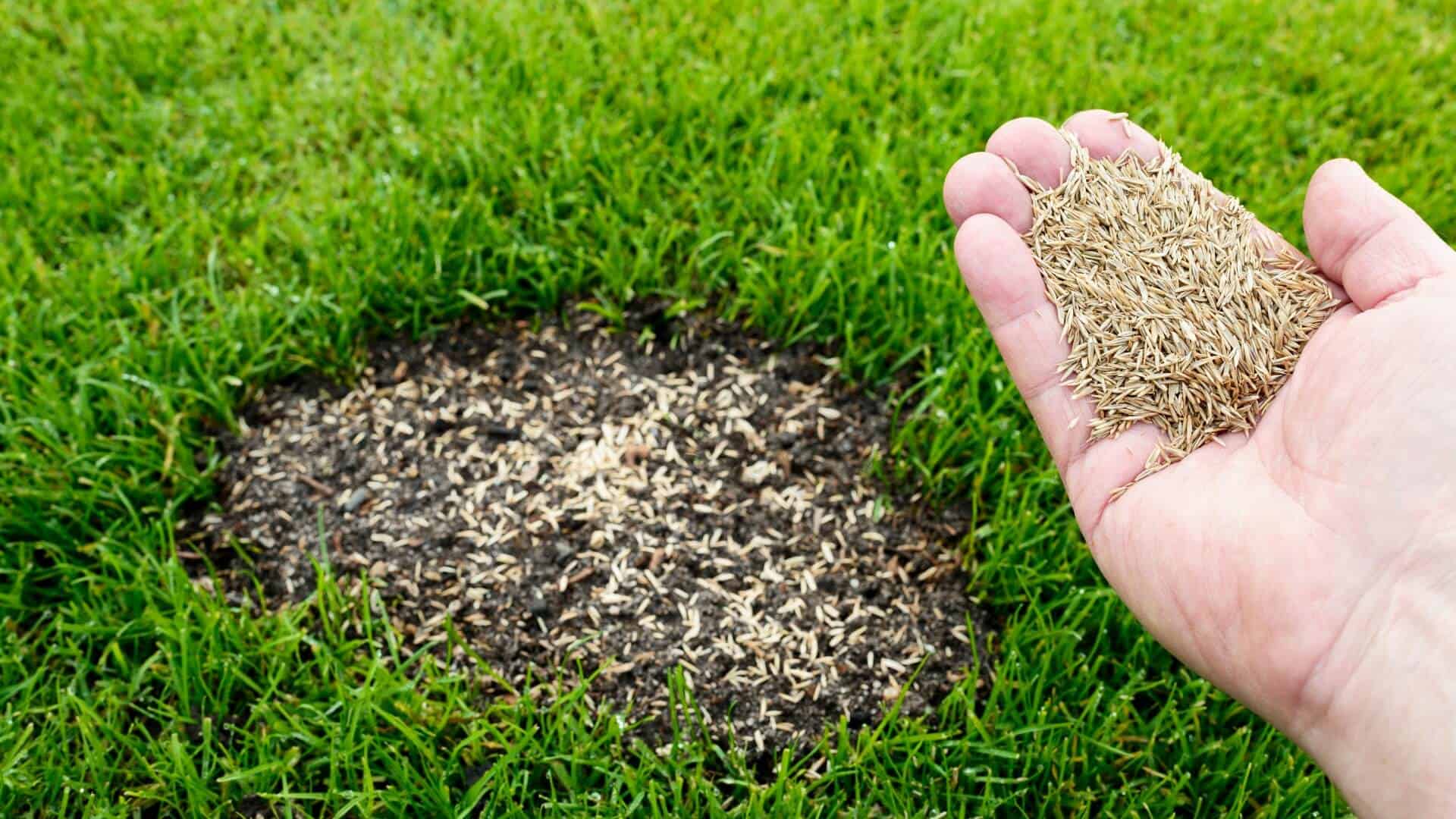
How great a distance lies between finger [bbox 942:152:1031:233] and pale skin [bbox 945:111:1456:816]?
0.17 metres

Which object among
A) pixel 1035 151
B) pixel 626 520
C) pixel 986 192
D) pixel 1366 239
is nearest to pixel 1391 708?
pixel 1366 239

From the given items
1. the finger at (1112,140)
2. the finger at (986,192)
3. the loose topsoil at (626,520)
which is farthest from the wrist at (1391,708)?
the finger at (1112,140)

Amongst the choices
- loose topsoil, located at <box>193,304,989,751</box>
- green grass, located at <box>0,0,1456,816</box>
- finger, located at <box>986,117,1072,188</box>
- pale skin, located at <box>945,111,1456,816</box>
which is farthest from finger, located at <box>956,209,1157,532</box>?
loose topsoil, located at <box>193,304,989,751</box>

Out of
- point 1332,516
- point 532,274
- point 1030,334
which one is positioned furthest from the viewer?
point 532,274

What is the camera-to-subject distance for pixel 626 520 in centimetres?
276

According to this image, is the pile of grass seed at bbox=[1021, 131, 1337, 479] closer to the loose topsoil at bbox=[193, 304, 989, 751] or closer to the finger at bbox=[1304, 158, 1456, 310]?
the finger at bbox=[1304, 158, 1456, 310]

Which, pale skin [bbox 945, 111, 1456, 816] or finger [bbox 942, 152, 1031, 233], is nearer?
pale skin [bbox 945, 111, 1456, 816]

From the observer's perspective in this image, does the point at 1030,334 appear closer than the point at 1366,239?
No

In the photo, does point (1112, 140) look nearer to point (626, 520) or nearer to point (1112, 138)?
point (1112, 138)

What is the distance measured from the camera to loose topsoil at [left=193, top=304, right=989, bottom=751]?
2520mm

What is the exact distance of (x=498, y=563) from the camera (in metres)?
2.68

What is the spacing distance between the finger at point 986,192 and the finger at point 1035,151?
0.07 m

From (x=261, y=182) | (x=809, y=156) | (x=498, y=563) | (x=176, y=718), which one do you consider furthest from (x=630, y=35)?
(x=176, y=718)

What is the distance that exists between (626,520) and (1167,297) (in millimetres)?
1370
